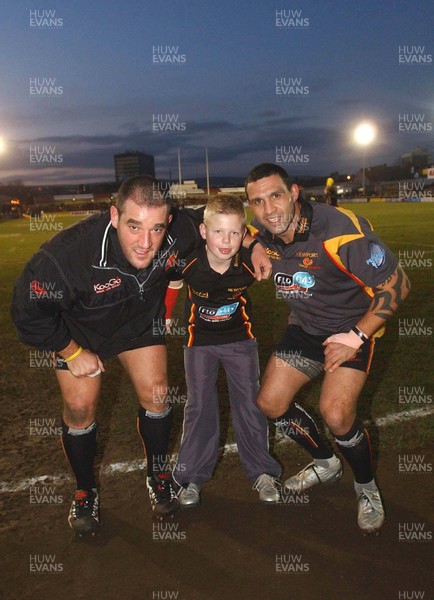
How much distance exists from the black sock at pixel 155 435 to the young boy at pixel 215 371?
0.17 metres

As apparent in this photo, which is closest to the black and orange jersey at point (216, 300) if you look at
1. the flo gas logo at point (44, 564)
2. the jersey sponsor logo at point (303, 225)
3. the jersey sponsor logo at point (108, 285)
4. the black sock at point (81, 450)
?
the jersey sponsor logo at point (303, 225)

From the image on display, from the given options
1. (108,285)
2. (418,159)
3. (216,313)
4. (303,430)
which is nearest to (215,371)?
(216,313)

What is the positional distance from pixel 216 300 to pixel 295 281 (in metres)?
0.64

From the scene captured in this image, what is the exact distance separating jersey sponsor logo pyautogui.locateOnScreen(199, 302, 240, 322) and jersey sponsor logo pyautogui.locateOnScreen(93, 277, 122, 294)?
753mm

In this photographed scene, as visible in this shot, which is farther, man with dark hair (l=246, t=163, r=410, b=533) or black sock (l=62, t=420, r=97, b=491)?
black sock (l=62, t=420, r=97, b=491)

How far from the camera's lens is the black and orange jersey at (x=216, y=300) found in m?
4.10

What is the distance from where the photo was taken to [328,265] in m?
3.95

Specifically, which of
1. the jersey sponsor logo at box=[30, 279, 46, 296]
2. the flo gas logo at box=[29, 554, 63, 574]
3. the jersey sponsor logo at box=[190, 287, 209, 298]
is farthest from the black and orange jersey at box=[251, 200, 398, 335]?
the flo gas logo at box=[29, 554, 63, 574]

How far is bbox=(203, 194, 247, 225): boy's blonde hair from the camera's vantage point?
3.80 meters

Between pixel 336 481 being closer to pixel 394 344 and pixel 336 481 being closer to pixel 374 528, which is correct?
pixel 374 528

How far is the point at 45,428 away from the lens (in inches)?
213

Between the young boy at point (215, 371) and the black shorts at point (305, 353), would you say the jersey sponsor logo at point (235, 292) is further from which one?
the black shorts at point (305, 353)

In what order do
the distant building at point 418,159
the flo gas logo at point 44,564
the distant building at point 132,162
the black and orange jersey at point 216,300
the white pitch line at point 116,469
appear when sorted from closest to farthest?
the flo gas logo at point 44,564, the black and orange jersey at point 216,300, the white pitch line at point 116,469, the distant building at point 418,159, the distant building at point 132,162

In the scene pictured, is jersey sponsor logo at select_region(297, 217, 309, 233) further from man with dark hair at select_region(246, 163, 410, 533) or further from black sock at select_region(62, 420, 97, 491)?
black sock at select_region(62, 420, 97, 491)
